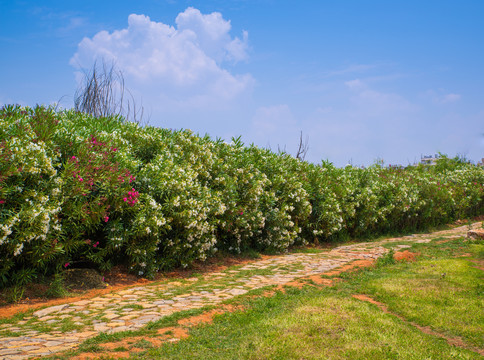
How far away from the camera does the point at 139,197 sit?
7.69 m

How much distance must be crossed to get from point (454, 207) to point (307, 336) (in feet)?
57.7

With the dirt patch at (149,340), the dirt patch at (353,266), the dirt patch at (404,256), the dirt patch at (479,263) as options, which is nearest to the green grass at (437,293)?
the dirt patch at (479,263)

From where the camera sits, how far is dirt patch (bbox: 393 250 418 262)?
10.1 meters

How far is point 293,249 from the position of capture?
12.3 metres

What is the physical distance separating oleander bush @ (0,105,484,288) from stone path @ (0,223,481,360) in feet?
2.94

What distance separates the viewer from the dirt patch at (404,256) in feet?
33.1

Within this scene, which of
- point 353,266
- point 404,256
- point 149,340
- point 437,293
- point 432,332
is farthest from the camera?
point 404,256

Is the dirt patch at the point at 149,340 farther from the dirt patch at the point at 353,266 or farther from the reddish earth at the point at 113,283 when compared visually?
the dirt patch at the point at 353,266

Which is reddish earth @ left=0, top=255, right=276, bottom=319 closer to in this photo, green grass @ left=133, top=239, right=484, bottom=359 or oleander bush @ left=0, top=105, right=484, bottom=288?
oleander bush @ left=0, top=105, right=484, bottom=288

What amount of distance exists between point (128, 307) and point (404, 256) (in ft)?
23.6

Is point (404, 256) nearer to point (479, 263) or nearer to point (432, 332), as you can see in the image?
point (479, 263)

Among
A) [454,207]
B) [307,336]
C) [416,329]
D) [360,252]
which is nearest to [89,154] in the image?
[307,336]

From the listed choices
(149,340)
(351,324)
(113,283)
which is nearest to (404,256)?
(351,324)

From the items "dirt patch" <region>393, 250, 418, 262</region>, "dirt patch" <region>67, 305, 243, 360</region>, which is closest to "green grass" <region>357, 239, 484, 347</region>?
"dirt patch" <region>393, 250, 418, 262</region>
